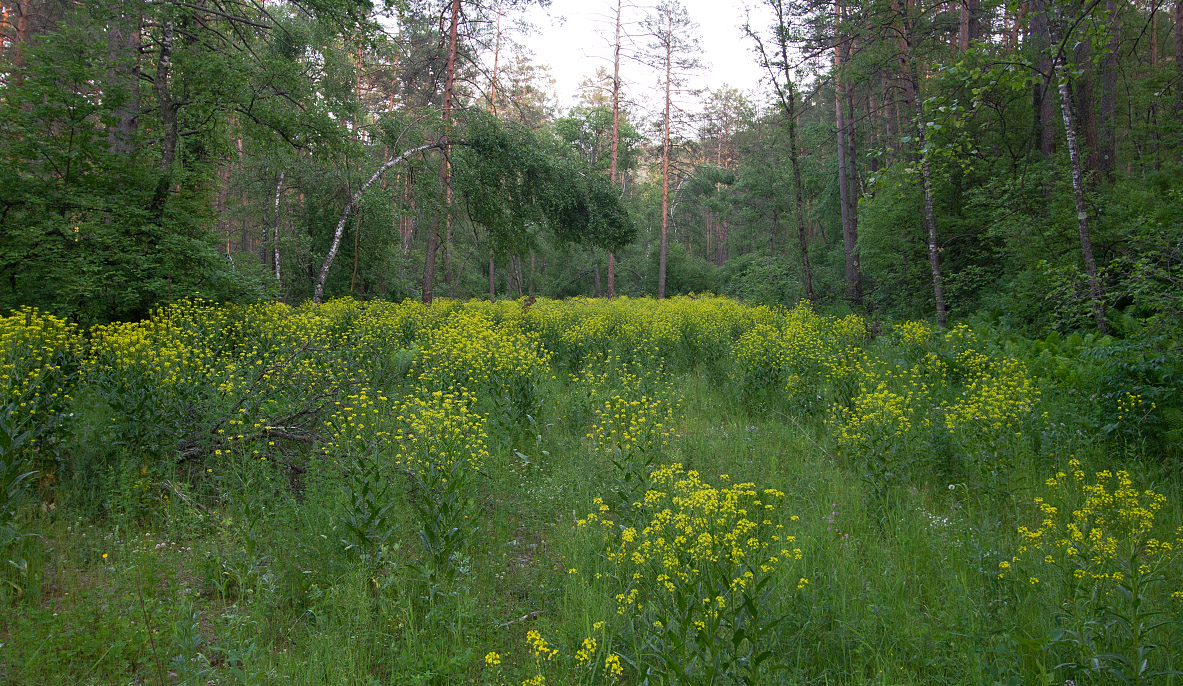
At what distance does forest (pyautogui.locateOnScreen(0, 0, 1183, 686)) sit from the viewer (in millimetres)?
2838

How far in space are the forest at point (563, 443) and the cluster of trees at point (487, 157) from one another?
13 cm

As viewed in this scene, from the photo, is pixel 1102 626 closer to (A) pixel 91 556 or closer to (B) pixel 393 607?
(B) pixel 393 607

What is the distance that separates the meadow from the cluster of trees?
8.02 ft

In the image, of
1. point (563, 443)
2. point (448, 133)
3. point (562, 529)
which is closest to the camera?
point (562, 529)

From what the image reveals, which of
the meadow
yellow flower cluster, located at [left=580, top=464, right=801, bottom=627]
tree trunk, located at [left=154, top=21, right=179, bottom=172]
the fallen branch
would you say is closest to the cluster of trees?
tree trunk, located at [left=154, top=21, right=179, bottom=172]

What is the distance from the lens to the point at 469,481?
454 cm

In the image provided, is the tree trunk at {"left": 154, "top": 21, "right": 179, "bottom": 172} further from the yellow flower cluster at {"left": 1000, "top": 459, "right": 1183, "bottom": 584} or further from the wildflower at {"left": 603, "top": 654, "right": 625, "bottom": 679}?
the yellow flower cluster at {"left": 1000, "top": 459, "right": 1183, "bottom": 584}

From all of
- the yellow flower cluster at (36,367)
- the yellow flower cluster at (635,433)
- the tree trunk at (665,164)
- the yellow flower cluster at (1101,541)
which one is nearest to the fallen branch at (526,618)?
the yellow flower cluster at (635,433)

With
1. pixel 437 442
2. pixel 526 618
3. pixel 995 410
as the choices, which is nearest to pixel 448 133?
pixel 437 442

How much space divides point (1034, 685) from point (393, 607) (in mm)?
3378

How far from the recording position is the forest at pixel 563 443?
9.31ft

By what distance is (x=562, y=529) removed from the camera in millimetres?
4406

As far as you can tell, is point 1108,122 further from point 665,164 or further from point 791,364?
point 665,164

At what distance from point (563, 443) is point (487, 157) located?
11.2m
